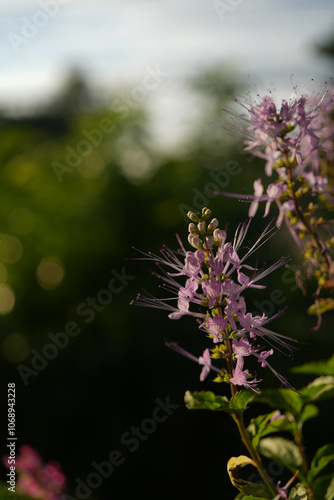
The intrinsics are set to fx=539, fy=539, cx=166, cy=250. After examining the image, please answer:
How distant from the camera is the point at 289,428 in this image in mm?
916

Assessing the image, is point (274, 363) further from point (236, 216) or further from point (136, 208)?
point (136, 208)

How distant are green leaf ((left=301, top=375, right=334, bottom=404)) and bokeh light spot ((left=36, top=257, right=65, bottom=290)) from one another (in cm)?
362

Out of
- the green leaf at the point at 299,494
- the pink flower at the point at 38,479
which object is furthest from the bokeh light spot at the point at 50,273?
the green leaf at the point at 299,494

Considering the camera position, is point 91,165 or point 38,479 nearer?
point 38,479

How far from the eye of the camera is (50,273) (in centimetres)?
446

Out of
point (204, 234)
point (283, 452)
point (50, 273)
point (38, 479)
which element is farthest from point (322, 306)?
point (50, 273)

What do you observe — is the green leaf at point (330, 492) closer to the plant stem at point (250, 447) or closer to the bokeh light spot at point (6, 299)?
the plant stem at point (250, 447)

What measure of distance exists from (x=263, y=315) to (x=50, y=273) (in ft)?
12.6

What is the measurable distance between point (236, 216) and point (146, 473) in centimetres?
207

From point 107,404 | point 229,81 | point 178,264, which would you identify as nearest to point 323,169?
point 178,264

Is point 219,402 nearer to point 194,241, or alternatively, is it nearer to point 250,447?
point 250,447

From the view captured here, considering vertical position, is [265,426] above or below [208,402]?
below

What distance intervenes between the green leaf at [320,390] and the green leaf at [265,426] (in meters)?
0.06

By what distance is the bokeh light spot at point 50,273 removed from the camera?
14.5ft
